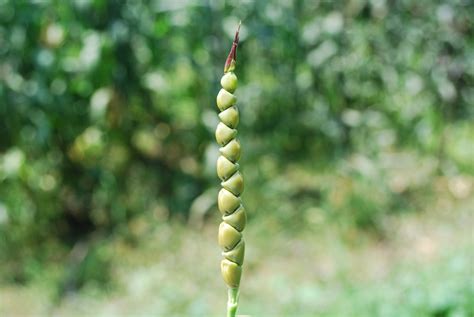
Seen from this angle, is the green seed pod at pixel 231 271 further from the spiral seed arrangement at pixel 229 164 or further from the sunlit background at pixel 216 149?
the sunlit background at pixel 216 149

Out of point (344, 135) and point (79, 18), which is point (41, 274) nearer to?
point (79, 18)

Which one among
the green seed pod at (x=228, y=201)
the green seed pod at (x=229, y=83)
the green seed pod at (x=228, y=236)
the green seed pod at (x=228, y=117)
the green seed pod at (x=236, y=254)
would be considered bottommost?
the green seed pod at (x=236, y=254)

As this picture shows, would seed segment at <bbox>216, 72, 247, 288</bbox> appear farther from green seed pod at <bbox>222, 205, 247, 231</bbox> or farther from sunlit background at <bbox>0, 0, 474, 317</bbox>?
sunlit background at <bbox>0, 0, 474, 317</bbox>

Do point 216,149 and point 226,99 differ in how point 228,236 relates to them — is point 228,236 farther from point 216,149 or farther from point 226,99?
point 216,149

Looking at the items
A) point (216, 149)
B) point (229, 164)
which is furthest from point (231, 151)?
point (216, 149)

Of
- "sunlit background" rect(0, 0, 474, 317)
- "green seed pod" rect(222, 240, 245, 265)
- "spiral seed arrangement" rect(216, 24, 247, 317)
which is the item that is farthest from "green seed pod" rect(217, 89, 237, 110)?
"sunlit background" rect(0, 0, 474, 317)

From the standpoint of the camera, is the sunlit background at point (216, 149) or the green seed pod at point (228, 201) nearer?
the green seed pod at point (228, 201)

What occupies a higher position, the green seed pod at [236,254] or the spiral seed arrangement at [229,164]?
the spiral seed arrangement at [229,164]

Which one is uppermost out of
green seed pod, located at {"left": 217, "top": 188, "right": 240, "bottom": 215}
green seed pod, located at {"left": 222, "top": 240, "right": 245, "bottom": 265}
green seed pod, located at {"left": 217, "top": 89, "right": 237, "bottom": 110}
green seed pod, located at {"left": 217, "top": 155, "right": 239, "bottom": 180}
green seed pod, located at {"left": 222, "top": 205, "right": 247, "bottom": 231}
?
green seed pod, located at {"left": 217, "top": 89, "right": 237, "bottom": 110}

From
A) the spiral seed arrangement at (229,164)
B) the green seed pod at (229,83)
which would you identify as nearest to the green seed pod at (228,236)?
the spiral seed arrangement at (229,164)
